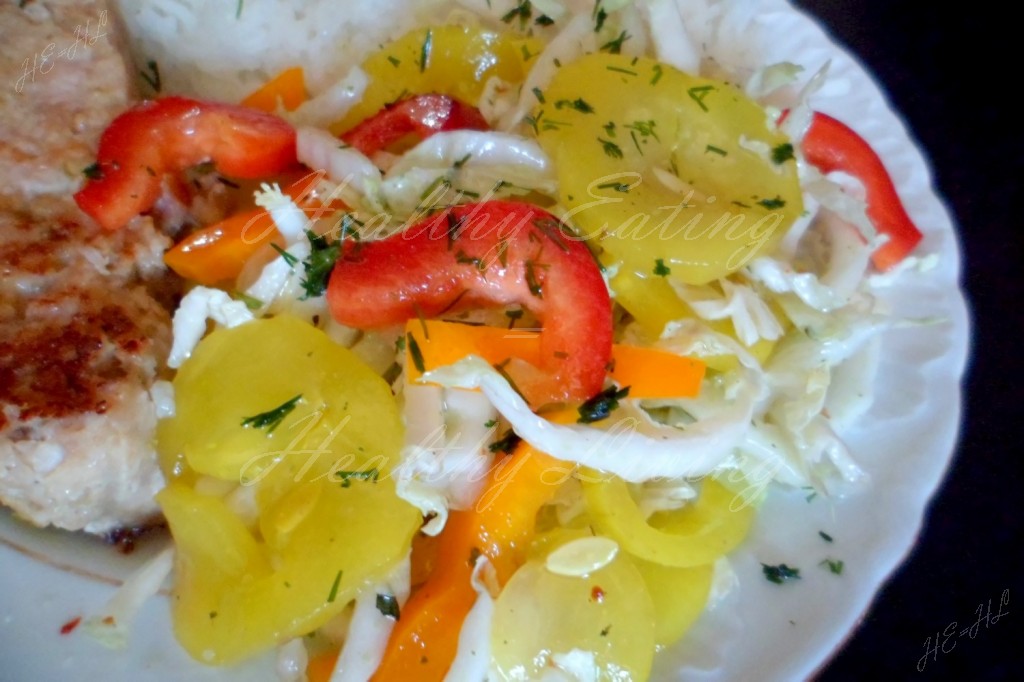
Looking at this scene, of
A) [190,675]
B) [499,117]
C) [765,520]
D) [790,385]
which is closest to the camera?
[190,675]

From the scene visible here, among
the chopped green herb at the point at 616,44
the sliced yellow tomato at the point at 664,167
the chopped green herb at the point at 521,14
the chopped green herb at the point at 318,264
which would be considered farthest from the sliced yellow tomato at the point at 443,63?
the chopped green herb at the point at 318,264

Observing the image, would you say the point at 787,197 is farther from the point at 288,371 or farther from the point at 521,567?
the point at 288,371

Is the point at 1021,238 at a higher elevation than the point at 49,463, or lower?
lower

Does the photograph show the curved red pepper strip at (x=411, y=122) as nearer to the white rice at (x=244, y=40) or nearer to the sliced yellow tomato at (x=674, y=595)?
the white rice at (x=244, y=40)

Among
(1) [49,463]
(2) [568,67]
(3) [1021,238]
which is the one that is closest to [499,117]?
(2) [568,67]

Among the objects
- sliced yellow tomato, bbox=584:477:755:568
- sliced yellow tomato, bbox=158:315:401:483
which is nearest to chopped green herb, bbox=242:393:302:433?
→ sliced yellow tomato, bbox=158:315:401:483

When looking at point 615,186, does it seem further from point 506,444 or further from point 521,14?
point 521,14

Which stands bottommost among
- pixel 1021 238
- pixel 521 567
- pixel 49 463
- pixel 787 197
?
pixel 1021 238
